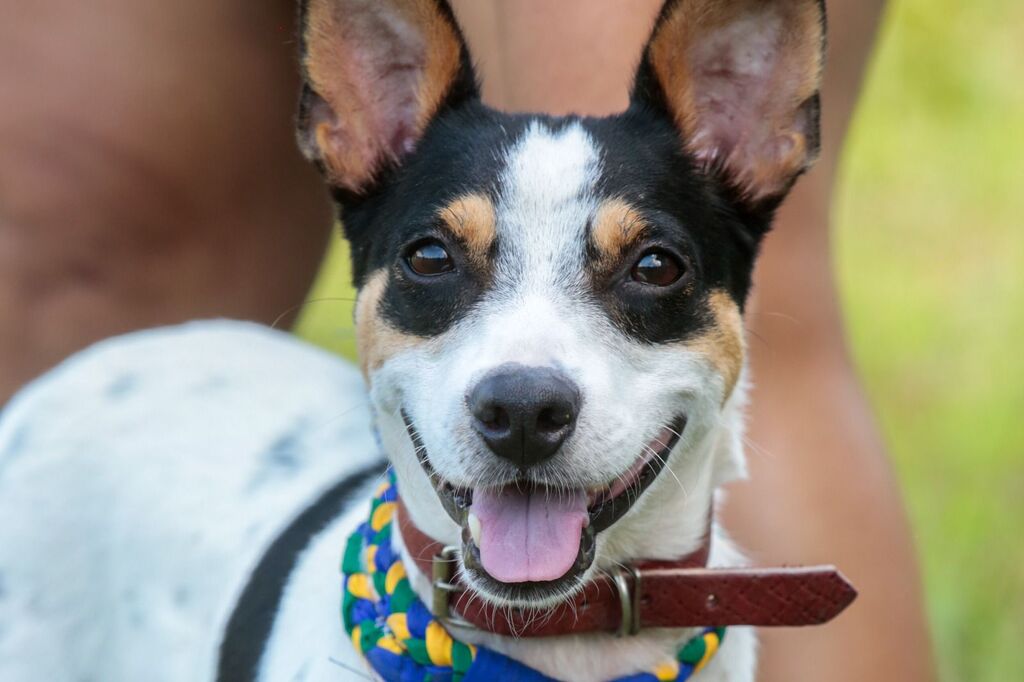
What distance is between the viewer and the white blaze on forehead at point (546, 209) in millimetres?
3002

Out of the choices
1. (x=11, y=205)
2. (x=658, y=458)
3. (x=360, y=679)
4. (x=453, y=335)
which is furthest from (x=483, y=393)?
(x=11, y=205)

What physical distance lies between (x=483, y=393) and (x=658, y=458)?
1.52 ft

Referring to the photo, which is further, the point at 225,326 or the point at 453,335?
the point at 225,326

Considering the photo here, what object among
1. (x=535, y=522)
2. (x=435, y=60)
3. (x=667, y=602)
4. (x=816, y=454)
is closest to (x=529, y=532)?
(x=535, y=522)

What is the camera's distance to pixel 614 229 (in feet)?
9.89

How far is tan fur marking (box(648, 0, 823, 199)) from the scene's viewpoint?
3176mm

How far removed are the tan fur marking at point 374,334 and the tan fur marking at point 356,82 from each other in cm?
29

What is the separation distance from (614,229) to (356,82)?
28.9 inches

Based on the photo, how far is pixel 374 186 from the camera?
132 inches

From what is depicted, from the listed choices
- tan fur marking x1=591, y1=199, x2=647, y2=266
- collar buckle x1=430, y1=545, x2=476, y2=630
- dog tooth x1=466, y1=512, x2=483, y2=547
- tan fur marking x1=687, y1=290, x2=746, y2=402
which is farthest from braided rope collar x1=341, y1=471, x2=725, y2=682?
tan fur marking x1=591, y1=199, x2=647, y2=266

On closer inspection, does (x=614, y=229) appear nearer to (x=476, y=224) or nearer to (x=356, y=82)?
(x=476, y=224)

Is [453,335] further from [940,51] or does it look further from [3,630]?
[940,51]

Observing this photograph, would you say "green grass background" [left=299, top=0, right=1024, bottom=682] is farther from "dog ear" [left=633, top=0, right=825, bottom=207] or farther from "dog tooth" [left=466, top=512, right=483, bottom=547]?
"dog tooth" [left=466, top=512, right=483, bottom=547]

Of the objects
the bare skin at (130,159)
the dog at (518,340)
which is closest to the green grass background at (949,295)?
the bare skin at (130,159)
